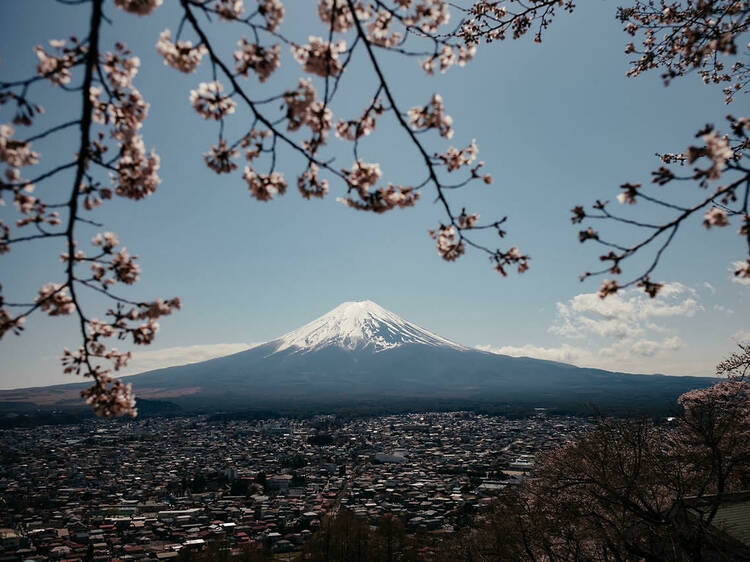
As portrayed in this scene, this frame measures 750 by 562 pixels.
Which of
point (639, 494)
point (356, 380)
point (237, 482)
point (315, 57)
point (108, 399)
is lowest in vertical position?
point (356, 380)

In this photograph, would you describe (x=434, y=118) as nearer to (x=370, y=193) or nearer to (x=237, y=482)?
(x=370, y=193)

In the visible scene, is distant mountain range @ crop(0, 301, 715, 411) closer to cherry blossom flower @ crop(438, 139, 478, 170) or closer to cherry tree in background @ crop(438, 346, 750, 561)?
cherry tree in background @ crop(438, 346, 750, 561)

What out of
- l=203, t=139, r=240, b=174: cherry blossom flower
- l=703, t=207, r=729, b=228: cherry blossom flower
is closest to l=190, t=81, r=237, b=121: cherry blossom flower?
l=203, t=139, r=240, b=174: cherry blossom flower

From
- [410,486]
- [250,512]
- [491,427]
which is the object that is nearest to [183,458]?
[250,512]

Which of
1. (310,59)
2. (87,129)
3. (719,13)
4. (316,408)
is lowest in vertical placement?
(316,408)

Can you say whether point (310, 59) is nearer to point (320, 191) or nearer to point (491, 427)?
point (320, 191)

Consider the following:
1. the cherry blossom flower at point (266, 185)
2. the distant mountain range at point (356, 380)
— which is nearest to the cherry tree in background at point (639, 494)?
the cherry blossom flower at point (266, 185)

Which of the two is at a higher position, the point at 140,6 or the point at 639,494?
the point at 140,6

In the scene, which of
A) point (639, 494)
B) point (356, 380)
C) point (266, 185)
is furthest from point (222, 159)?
point (356, 380)
